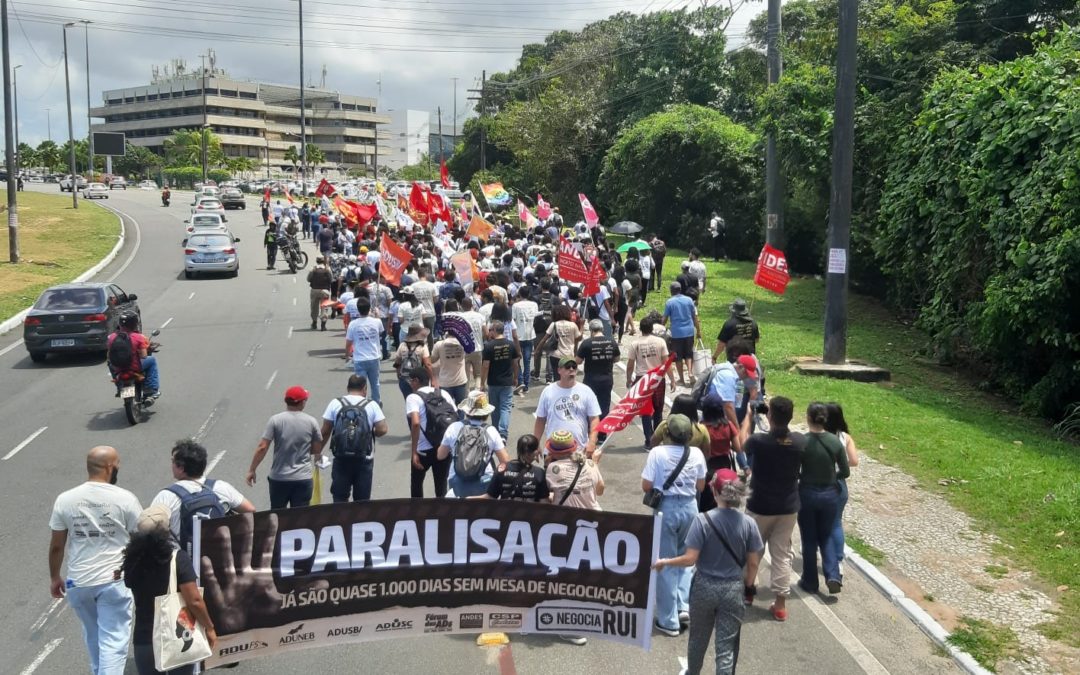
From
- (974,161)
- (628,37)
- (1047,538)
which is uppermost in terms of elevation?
(628,37)

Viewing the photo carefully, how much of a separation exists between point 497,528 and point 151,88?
6562 inches

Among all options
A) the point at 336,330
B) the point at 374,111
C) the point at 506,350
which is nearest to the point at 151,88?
the point at 374,111

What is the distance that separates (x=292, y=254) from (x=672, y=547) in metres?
26.9

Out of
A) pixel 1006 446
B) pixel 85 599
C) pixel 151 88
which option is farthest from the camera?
pixel 151 88

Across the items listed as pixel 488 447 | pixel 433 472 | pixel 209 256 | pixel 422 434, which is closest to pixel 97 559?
pixel 488 447

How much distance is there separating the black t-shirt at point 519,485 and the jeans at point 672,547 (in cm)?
96

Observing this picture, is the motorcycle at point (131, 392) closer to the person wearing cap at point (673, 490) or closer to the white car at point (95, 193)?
the person wearing cap at point (673, 490)

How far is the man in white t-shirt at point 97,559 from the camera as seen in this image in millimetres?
6051

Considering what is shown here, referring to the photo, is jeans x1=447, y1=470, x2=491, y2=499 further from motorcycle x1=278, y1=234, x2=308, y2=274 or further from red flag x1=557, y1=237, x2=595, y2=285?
motorcycle x1=278, y1=234, x2=308, y2=274

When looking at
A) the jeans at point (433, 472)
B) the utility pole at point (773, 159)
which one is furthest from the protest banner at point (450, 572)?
the utility pole at point (773, 159)

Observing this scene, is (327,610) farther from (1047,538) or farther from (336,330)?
(336,330)

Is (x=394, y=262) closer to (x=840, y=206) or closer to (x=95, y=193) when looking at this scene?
(x=840, y=206)

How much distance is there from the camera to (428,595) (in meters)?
6.27

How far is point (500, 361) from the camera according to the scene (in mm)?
11719
